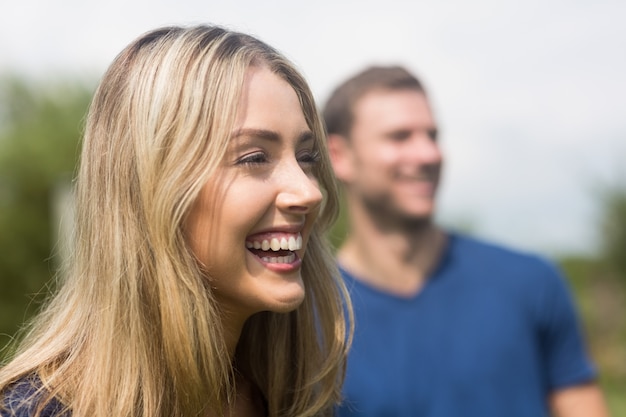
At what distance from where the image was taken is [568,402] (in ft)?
11.9

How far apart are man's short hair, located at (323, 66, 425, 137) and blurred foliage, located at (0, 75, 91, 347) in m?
4.37

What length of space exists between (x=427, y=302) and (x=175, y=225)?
1984mm

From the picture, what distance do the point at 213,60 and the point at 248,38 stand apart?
169 mm

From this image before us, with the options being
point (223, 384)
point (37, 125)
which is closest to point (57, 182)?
point (37, 125)

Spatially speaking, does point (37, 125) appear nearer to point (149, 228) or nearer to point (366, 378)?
point (366, 378)

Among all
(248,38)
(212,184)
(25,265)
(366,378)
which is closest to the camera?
(212,184)

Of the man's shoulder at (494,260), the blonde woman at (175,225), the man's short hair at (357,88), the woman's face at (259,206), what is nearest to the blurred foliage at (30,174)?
the man's short hair at (357,88)

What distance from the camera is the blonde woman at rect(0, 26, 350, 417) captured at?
6.40 feet

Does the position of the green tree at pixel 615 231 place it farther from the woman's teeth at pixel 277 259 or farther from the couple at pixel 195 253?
the woman's teeth at pixel 277 259

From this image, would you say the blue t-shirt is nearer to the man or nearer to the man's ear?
the man

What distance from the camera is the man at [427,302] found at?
3.51 metres

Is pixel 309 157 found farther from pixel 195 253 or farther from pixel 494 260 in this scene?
pixel 494 260

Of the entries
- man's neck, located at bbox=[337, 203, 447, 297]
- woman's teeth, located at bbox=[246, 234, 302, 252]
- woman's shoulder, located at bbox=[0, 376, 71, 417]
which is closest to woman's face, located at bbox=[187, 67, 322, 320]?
woman's teeth, located at bbox=[246, 234, 302, 252]

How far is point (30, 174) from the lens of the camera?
8438mm
